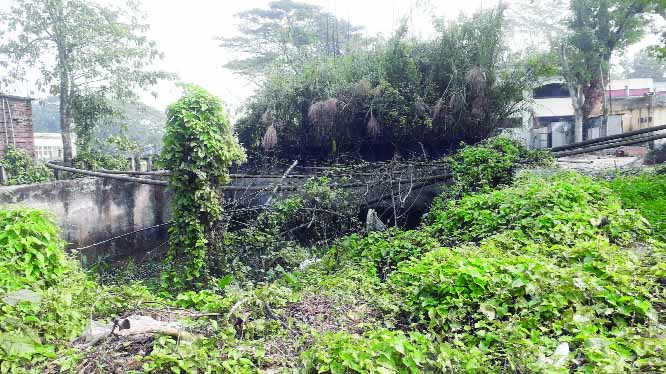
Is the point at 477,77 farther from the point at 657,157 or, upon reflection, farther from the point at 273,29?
the point at 273,29

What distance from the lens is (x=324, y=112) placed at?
1067 centimetres

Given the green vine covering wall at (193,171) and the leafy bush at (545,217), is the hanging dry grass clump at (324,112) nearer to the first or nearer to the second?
the green vine covering wall at (193,171)

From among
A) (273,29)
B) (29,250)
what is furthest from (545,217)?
(273,29)

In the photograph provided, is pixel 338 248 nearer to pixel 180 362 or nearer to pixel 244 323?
pixel 244 323

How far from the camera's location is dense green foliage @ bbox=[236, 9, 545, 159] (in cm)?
1047

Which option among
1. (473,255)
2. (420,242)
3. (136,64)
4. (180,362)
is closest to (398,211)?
(420,242)

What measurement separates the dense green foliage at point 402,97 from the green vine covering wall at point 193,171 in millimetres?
4246

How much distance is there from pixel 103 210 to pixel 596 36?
2034cm

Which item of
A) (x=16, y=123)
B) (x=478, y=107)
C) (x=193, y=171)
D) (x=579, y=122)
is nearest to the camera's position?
(x=193, y=171)

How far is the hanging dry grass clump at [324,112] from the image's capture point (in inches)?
416

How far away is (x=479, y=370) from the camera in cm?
263

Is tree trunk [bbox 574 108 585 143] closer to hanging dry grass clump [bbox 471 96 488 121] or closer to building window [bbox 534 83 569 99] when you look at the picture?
building window [bbox 534 83 569 99]

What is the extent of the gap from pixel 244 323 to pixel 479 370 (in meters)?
1.81

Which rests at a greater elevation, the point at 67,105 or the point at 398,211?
the point at 67,105
